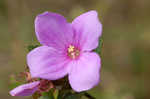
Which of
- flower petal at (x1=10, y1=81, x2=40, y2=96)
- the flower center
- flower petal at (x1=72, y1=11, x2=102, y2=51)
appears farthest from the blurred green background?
flower petal at (x1=10, y1=81, x2=40, y2=96)

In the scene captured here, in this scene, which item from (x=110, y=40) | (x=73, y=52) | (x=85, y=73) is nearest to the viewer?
(x=85, y=73)

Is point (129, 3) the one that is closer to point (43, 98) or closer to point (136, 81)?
point (136, 81)

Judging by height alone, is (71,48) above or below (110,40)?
above

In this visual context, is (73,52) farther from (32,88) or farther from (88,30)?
(32,88)

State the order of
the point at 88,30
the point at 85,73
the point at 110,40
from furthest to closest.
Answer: the point at 110,40 < the point at 88,30 < the point at 85,73

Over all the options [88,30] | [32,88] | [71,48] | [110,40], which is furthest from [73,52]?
[110,40]

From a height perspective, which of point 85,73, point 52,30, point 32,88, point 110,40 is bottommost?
point 110,40
